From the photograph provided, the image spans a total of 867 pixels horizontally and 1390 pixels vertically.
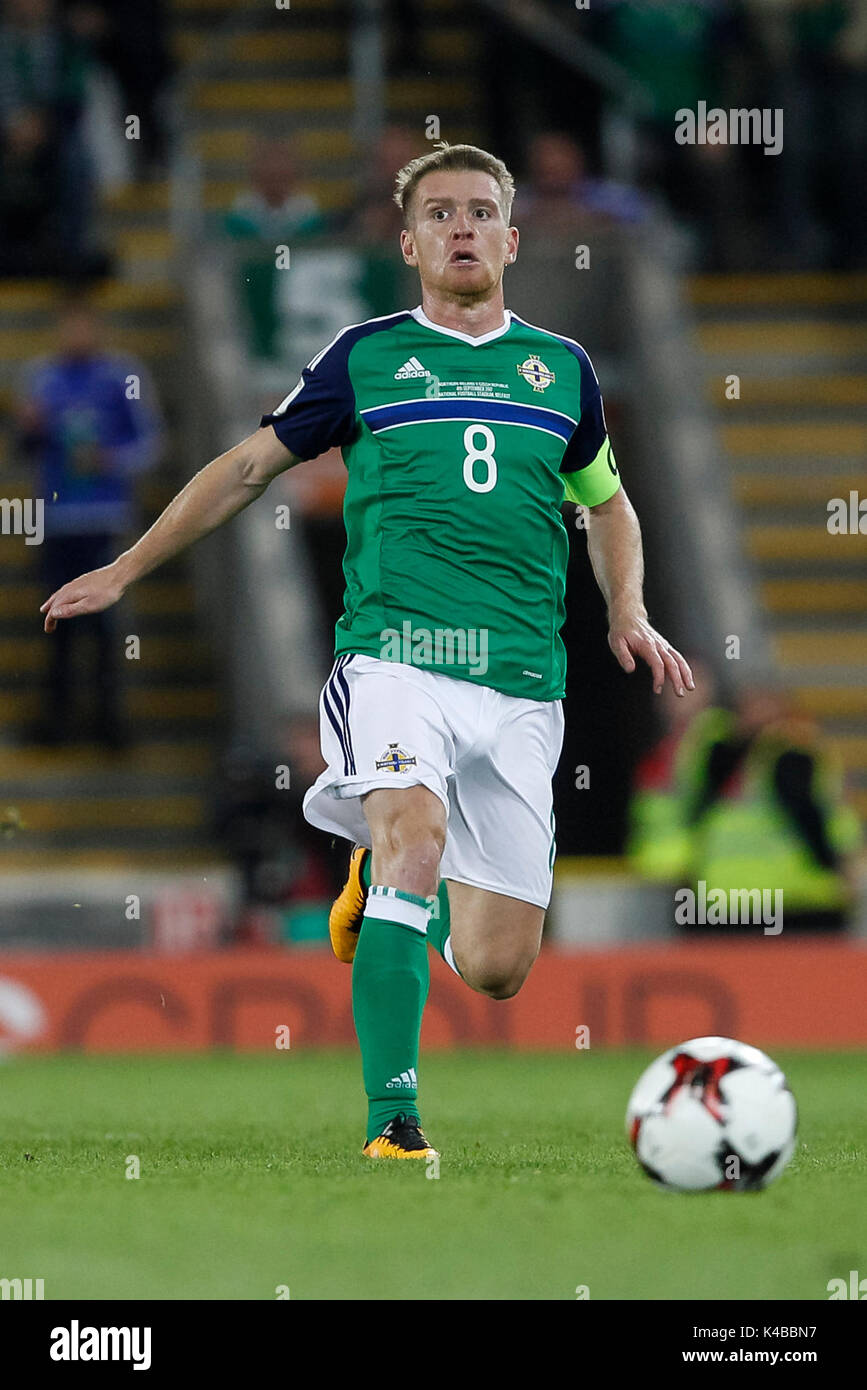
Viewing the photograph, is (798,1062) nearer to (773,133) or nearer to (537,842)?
(537,842)

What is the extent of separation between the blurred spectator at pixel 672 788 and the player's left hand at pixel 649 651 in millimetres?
6058

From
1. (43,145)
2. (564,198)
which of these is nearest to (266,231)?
(43,145)

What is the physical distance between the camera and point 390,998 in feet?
21.3

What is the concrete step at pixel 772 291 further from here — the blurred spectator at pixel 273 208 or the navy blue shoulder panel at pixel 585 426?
the navy blue shoulder panel at pixel 585 426

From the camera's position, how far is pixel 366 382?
6.93 meters

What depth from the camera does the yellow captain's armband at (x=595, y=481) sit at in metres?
7.27

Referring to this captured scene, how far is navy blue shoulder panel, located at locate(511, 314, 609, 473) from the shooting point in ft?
23.6

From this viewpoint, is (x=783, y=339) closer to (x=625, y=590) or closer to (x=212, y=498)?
(x=625, y=590)

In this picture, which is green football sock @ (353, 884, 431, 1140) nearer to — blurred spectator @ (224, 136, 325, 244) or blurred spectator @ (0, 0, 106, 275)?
blurred spectator @ (224, 136, 325, 244)

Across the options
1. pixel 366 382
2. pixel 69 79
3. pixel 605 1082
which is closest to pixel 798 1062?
pixel 605 1082

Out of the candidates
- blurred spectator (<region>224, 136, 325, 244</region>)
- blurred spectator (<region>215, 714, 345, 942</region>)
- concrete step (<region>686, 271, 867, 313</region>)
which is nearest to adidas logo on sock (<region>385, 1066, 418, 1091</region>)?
blurred spectator (<region>215, 714, 345, 942</region>)

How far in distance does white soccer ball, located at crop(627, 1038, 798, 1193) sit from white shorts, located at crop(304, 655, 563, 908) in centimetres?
108

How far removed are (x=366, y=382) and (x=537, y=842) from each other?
132 centimetres
